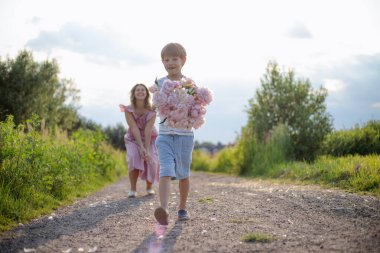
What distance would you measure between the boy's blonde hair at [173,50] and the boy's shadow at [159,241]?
2075 millimetres

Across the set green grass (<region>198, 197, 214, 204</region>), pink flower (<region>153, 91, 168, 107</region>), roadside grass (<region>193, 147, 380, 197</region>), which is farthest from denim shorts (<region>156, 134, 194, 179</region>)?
roadside grass (<region>193, 147, 380, 197</region>)

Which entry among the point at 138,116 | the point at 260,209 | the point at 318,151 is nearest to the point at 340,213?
the point at 260,209

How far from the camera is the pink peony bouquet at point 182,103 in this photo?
508 cm

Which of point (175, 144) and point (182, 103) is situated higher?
point (182, 103)

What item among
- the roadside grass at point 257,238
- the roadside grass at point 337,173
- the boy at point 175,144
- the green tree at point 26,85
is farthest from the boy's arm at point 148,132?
the green tree at point 26,85

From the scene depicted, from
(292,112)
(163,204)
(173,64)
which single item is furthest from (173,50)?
(292,112)

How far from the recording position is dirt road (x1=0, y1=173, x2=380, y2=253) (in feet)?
12.6

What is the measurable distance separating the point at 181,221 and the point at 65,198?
312 cm

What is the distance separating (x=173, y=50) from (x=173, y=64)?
0.17 m

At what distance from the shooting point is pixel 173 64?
526 cm

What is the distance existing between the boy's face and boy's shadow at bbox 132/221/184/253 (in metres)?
1.90

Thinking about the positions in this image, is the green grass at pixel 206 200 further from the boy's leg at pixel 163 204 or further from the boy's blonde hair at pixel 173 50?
the boy's blonde hair at pixel 173 50

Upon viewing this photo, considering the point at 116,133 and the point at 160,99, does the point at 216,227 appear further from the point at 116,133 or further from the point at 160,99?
the point at 116,133

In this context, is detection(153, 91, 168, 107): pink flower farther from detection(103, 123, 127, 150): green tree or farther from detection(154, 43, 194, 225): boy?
detection(103, 123, 127, 150): green tree
